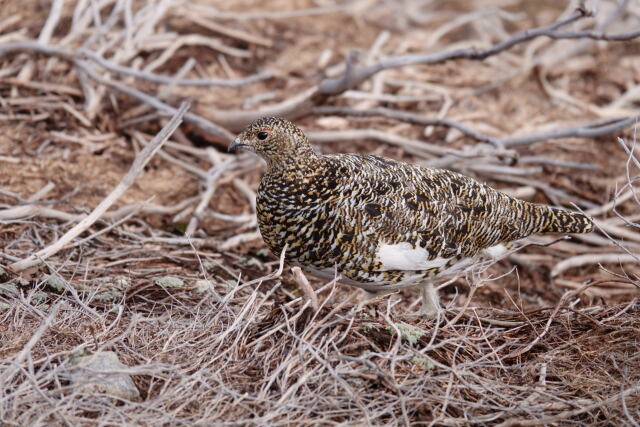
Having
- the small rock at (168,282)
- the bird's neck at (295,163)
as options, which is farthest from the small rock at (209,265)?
the bird's neck at (295,163)

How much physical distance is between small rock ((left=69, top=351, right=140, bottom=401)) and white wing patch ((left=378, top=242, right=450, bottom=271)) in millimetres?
1388

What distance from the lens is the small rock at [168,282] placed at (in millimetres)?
3934

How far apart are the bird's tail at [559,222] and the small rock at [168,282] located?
215 centimetres

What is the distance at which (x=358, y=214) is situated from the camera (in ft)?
12.2

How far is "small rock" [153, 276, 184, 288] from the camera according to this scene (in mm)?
3934

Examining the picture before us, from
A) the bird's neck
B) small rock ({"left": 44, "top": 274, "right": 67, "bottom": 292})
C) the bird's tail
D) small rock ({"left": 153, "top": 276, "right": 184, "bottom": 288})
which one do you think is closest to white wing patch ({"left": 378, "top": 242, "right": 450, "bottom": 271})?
the bird's neck

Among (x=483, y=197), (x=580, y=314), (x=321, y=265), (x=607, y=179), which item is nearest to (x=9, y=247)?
(x=321, y=265)

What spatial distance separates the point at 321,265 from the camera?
3705 mm

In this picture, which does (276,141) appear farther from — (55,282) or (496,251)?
(496,251)

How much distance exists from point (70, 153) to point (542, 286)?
3.72 metres

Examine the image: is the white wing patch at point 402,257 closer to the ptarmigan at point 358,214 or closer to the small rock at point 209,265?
the ptarmigan at point 358,214

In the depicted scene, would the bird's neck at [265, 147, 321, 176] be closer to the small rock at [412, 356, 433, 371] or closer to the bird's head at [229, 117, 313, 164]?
the bird's head at [229, 117, 313, 164]

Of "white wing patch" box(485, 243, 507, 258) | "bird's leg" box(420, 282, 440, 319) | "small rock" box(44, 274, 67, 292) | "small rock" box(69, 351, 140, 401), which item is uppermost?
"small rock" box(69, 351, 140, 401)

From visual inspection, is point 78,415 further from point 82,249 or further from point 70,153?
point 70,153
